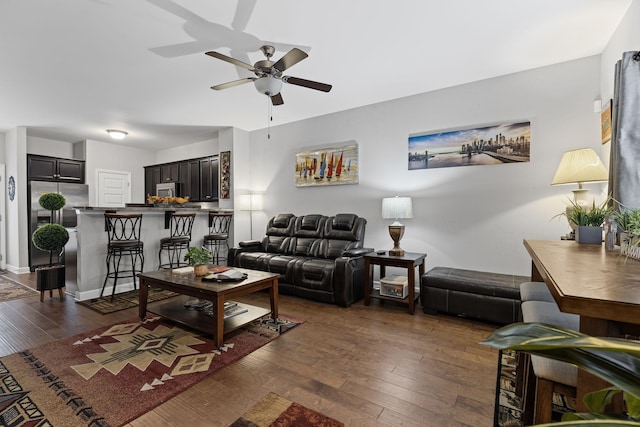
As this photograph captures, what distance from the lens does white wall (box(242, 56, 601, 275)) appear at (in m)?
3.11

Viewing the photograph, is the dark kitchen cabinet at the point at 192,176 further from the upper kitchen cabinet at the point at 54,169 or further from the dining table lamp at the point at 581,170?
the dining table lamp at the point at 581,170

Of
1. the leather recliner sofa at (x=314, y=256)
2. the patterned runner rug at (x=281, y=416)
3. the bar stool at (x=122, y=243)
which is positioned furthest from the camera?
the bar stool at (x=122, y=243)

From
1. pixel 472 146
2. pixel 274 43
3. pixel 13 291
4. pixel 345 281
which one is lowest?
pixel 13 291

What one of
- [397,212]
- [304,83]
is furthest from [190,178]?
[397,212]

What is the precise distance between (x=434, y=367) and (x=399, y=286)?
1.30 meters

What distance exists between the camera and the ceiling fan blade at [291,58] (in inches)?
90.0

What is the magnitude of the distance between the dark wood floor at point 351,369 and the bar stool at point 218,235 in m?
1.91

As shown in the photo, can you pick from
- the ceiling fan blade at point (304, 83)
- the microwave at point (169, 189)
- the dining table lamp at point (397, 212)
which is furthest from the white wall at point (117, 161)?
the dining table lamp at point (397, 212)

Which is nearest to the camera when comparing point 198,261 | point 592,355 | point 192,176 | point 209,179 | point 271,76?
point 592,355

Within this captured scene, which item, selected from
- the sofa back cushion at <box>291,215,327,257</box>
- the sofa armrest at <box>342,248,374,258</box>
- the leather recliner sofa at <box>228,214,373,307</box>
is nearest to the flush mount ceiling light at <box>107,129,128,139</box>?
the leather recliner sofa at <box>228,214,373,307</box>

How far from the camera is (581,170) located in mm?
2418

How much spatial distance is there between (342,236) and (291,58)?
2.42 m

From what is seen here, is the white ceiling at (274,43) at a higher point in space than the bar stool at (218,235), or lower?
higher

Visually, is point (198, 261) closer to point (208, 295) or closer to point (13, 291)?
point (208, 295)
